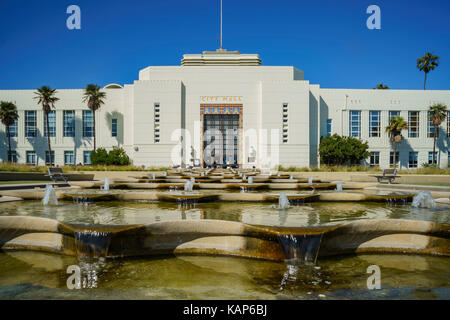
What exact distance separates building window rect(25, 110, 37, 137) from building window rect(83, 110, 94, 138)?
6.56 meters

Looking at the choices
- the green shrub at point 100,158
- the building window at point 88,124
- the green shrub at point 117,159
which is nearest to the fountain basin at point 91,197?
the green shrub at point 117,159

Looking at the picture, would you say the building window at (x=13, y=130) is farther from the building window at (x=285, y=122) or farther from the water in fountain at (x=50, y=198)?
the water in fountain at (x=50, y=198)

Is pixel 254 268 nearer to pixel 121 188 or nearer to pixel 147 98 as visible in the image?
pixel 121 188

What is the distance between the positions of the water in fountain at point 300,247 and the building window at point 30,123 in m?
42.2

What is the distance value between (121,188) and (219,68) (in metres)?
28.0

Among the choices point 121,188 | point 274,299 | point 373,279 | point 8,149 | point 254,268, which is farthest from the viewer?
point 8,149

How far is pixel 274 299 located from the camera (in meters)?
2.32

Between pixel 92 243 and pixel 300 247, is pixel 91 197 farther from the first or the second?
pixel 300 247

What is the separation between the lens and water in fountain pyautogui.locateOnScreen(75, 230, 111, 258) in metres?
3.41

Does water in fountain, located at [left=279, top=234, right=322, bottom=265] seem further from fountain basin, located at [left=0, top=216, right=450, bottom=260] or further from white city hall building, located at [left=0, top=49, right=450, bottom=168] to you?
white city hall building, located at [left=0, top=49, right=450, bottom=168]

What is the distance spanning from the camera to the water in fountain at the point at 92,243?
3.41 meters

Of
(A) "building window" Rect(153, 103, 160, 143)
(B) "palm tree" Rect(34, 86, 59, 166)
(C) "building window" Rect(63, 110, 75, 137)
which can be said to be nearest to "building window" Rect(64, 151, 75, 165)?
(B) "palm tree" Rect(34, 86, 59, 166)
